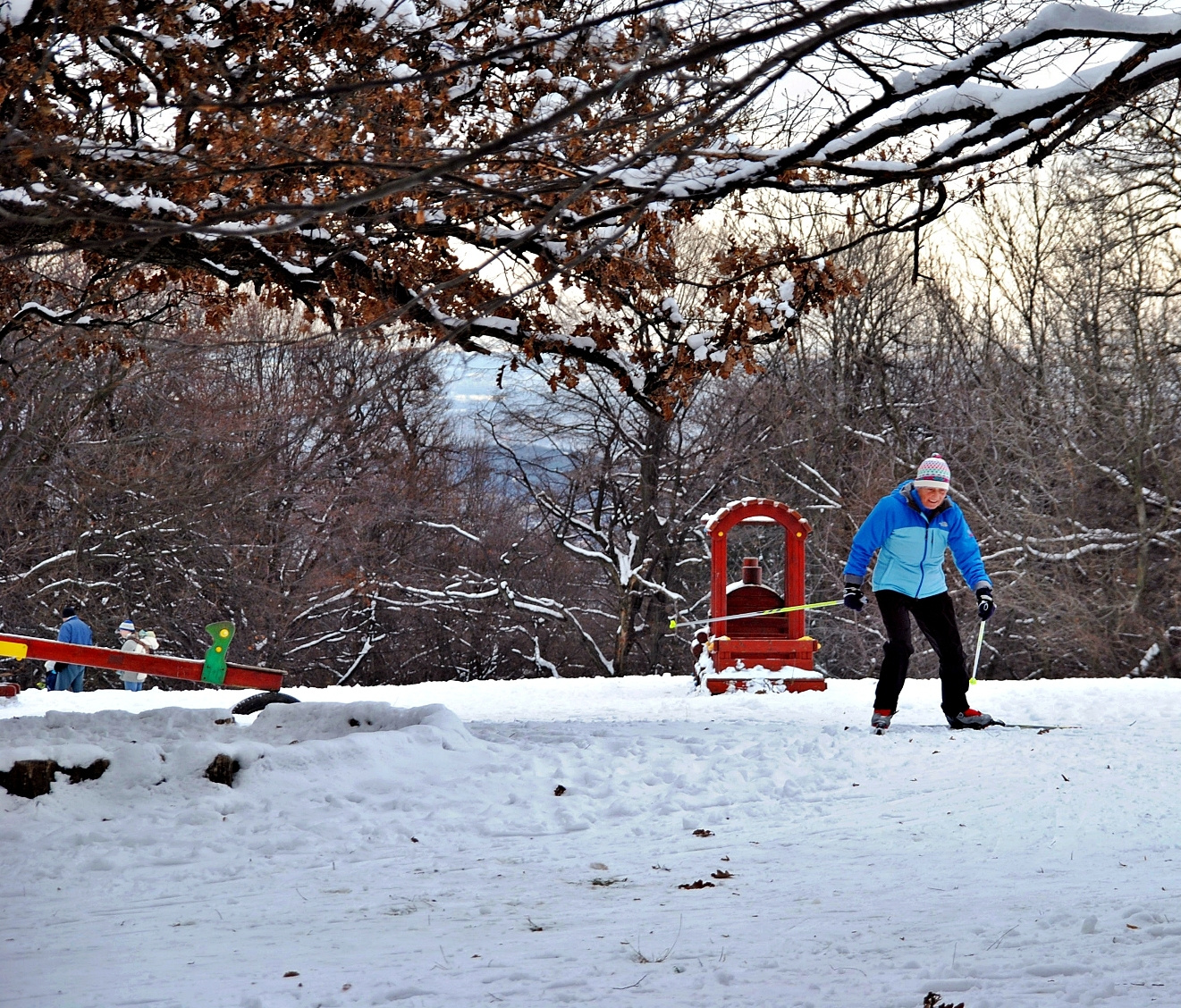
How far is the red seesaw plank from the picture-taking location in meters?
9.27

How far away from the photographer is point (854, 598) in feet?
29.9

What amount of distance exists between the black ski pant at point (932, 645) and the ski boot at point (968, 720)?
1.3 inches

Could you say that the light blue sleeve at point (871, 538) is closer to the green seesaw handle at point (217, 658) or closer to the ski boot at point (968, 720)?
the ski boot at point (968, 720)

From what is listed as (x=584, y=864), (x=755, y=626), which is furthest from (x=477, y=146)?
(x=755, y=626)

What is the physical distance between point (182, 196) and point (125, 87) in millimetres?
1084

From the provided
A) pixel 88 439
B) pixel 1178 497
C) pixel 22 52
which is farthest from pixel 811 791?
pixel 88 439

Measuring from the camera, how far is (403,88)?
304 inches

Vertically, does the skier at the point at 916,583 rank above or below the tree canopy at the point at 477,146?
below

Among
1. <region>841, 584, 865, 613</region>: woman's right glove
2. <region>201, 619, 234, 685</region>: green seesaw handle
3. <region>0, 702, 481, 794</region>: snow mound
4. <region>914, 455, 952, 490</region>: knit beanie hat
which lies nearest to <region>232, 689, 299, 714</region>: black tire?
<region>201, 619, 234, 685</region>: green seesaw handle

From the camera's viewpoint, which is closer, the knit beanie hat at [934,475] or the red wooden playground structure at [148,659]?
the knit beanie hat at [934,475]

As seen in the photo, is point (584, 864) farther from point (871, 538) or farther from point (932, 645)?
point (871, 538)

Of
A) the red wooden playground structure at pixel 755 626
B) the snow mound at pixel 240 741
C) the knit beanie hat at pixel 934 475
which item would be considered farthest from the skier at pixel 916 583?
the red wooden playground structure at pixel 755 626

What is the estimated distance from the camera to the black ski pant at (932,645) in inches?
356

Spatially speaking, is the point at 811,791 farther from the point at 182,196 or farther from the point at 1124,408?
the point at 1124,408
